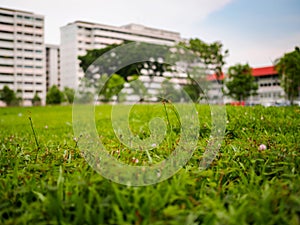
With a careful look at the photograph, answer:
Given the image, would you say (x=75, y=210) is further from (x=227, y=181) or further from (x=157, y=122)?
(x=157, y=122)

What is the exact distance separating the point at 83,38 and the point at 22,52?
11423mm

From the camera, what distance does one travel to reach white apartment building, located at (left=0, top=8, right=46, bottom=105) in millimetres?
51656

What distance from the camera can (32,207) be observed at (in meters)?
→ 1.40

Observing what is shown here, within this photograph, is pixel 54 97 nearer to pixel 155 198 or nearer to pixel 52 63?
pixel 52 63

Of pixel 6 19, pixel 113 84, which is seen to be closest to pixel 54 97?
pixel 6 19

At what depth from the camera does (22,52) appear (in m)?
57.7

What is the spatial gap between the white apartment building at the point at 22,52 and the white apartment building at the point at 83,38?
641 centimetres

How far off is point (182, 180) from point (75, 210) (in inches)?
20.2

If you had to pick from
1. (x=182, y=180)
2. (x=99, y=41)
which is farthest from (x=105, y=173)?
(x=99, y=41)

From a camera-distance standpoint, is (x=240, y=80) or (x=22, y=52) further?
(x=22, y=52)

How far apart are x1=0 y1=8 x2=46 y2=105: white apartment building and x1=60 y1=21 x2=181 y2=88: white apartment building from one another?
252 inches

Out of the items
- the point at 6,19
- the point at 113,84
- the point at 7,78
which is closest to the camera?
the point at 113,84

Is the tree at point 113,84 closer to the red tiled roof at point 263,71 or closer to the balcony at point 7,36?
the red tiled roof at point 263,71

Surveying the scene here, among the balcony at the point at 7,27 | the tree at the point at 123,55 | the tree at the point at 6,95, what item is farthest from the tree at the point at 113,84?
the balcony at the point at 7,27
